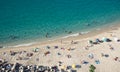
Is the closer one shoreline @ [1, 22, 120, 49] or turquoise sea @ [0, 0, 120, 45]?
shoreline @ [1, 22, 120, 49]

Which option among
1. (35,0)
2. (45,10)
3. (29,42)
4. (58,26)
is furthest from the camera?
(35,0)

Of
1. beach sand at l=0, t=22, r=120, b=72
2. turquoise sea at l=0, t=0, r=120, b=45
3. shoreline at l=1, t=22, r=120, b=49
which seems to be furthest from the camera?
turquoise sea at l=0, t=0, r=120, b=45

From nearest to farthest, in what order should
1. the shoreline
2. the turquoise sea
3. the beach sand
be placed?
the beach sand < the shoreline < the turquoise sea

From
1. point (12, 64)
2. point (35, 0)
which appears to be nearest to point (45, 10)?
point (35, 0)

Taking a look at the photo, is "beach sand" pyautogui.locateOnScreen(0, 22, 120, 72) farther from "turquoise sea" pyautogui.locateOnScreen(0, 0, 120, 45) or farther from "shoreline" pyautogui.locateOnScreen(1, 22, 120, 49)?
"turquoise sea" pyautogui.locateOnScreen(0, 0, 120, 45)

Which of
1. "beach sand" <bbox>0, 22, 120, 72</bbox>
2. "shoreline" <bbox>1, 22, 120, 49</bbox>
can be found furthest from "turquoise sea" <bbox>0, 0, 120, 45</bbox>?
"beach sand" <bbox>0, 22, 120, 72</bbox>

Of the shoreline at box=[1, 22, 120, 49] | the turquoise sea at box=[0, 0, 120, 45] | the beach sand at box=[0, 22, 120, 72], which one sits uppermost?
A: the turquoise sea at box=[0, 0, 120, 45]

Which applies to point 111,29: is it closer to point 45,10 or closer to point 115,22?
point 115,22
